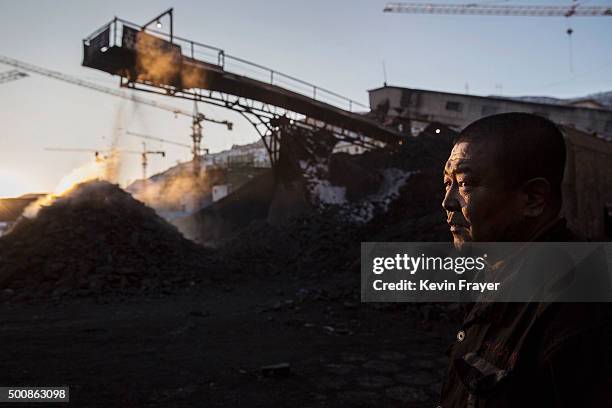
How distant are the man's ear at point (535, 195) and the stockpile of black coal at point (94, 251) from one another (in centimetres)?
1123

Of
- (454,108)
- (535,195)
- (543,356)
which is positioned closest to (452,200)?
(535,195)

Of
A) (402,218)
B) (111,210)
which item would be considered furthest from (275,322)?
(402,218)

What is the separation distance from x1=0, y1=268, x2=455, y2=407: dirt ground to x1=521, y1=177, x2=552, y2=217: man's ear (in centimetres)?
346

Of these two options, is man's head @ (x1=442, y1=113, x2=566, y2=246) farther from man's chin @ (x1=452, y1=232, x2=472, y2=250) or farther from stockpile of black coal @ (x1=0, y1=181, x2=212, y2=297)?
stockpile of black coal @ (x1=0, y1=181, x2=212, y2=297)

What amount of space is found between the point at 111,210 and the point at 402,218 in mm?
10947

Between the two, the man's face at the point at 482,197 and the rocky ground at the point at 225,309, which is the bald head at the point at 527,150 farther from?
the rocky ground at the point at 225,309

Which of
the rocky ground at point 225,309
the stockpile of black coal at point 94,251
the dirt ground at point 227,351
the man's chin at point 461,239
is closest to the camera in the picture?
the man's chin at point 461,239

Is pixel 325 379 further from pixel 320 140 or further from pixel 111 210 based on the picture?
pixel 320 140

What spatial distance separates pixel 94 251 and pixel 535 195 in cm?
1305

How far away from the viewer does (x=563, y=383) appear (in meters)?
0.90

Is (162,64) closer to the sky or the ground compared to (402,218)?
closer to the sky

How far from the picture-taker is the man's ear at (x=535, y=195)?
1.15m

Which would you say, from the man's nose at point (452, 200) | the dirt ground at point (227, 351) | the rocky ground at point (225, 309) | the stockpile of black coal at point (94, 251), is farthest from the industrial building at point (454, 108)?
the man's nose at point (452, 200)

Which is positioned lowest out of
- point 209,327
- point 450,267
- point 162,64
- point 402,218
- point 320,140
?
point 209,327
